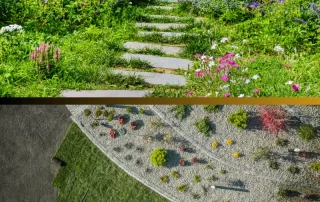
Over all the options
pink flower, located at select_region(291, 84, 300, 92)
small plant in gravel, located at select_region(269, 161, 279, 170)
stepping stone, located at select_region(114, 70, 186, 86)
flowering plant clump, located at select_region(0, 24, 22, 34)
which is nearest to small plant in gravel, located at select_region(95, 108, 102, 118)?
stepping stone, located at select_region(114, 70, 186, 86)

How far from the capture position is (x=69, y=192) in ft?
14.4

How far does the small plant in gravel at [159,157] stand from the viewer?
4.31m

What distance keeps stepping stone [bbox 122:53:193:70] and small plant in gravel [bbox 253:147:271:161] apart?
2.87 ft

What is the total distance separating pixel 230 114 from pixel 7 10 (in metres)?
2.18

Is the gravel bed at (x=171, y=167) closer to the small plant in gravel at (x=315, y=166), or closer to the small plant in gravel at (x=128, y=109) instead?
the small plant in gravel at (x=128, y=109)

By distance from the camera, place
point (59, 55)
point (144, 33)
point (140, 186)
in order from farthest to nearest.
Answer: point (144, 33) → point (59, 55) → point (140, 186)

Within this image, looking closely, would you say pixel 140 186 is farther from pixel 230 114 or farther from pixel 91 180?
pixel 230 114

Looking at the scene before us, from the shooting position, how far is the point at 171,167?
170 inches

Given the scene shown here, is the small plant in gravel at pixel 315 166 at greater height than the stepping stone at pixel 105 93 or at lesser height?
lesser

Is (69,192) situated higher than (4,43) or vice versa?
(4,43)

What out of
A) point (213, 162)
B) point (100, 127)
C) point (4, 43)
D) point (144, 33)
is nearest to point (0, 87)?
point (4, 43)

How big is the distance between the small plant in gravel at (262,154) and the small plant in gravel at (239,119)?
8.2 inches

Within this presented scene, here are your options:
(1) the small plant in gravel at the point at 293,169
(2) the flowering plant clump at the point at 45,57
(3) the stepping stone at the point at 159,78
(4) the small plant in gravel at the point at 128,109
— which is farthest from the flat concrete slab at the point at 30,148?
(1) the small plant in gravel at the point at 293,169

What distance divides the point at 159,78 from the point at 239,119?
2.31ft
